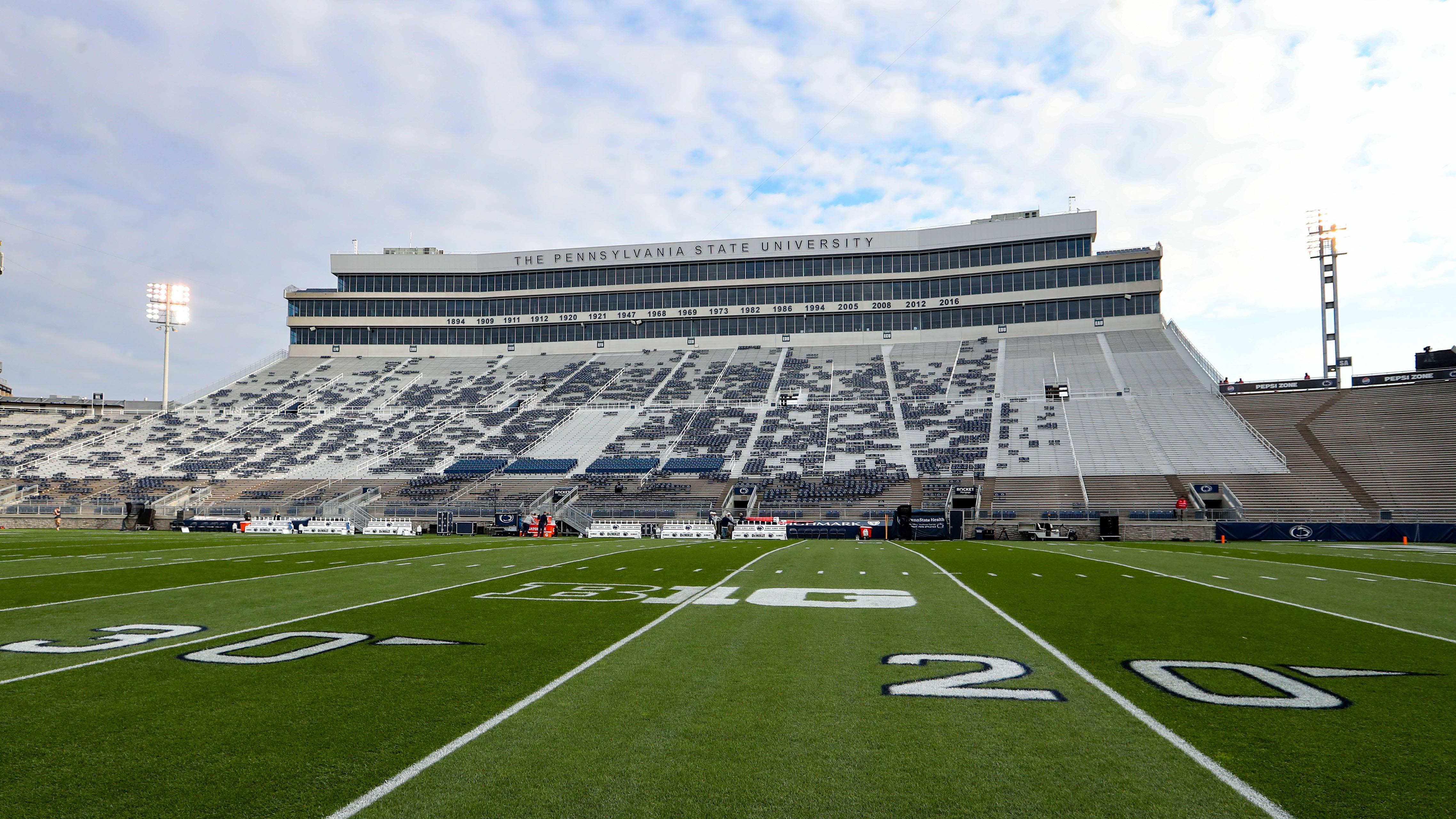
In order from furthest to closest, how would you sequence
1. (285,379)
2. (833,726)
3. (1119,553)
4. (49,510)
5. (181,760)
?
(285,379)
(49,510)
(1119,553)
(833,726)
(181,760)

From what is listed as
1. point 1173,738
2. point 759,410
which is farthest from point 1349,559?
point 759,410

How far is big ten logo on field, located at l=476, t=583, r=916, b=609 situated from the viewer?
1251cm

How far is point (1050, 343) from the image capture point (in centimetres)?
6644

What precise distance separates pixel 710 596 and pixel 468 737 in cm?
832

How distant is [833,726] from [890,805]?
4.93 ft

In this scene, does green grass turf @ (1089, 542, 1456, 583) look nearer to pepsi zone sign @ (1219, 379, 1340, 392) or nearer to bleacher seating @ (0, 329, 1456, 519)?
bleacher seating @ (0, 329, 1456, 519)

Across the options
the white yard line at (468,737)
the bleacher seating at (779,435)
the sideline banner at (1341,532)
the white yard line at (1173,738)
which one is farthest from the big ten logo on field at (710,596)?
the sideline banner at (1341,532)

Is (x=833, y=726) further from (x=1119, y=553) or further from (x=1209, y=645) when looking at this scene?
(x=1119, y=553)

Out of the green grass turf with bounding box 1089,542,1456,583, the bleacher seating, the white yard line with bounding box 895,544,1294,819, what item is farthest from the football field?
the bleacher seating

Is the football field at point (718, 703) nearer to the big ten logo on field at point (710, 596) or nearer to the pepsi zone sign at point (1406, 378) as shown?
the big ten logo on field at point (710, 596)

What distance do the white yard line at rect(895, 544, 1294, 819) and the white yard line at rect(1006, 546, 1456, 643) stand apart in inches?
195

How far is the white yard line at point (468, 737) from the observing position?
4.33 meters

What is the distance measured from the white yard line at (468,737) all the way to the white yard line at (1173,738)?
474 centimetres

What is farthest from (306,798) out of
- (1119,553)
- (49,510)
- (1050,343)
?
(1050,343)
